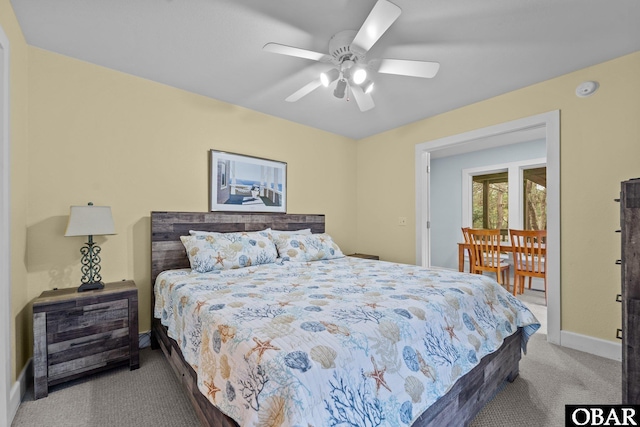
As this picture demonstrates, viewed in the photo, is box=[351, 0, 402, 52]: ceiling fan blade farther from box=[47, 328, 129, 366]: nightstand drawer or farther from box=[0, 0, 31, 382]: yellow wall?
box=[47, 328, 129, 366]: nightstand drawer

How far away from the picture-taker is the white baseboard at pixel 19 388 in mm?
1602

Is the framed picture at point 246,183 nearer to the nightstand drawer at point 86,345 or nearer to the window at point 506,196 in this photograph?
the nightstand drawer at point 86,345

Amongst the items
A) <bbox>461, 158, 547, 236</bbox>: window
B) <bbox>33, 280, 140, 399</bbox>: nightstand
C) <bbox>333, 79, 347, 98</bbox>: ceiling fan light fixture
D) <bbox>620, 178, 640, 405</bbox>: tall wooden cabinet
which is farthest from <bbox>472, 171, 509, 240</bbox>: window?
<bbox>33, 280, 140, 399</bbox>: nightstand

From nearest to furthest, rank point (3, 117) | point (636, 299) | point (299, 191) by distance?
point (636, 299) < point (3, 117) < point (299, 191)

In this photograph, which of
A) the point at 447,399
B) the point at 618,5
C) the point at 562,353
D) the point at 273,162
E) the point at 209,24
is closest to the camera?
the point at 447,399

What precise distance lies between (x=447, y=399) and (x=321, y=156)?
3.13 metres

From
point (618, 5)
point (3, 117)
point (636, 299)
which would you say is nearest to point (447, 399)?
point (636, 299)

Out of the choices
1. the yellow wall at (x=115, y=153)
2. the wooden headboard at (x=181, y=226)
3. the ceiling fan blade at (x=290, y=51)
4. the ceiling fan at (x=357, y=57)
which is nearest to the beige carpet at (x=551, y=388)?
the ceiling fan at (x=357, y=57)

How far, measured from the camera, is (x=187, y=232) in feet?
8.87

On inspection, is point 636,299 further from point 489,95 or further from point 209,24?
point 209,24

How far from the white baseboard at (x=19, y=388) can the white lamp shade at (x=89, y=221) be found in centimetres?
91

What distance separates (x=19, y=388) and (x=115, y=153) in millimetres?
1690

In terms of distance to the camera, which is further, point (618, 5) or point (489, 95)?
point (489, 95)

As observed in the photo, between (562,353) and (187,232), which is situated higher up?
(187,232)
